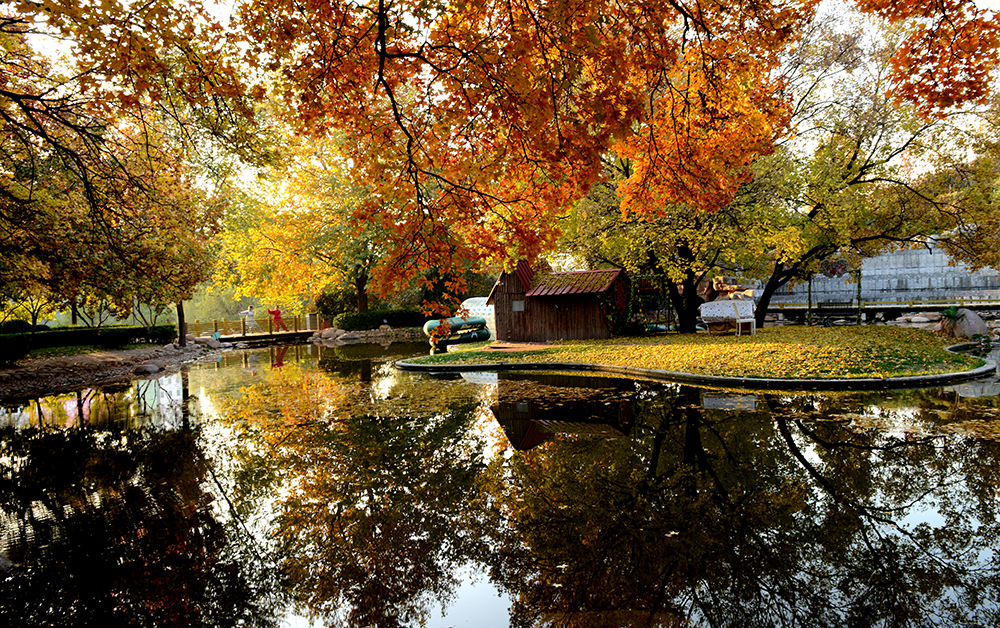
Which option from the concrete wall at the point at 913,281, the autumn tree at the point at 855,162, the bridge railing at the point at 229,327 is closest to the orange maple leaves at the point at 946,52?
the autumn tree at the point at 855,162

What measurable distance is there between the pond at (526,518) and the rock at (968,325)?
1197 cm

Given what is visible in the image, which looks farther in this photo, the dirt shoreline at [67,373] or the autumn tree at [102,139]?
the dirt shoreline at [67,373]

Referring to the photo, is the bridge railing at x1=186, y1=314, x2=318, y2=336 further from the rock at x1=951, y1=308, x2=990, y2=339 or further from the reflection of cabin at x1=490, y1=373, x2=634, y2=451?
the rock at x1=951, y1=308, x2=990, y2=339

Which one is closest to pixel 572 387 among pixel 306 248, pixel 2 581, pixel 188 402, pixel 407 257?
pixel 407 257

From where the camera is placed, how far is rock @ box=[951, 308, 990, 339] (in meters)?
19.8

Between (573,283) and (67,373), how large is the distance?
62.6 ft

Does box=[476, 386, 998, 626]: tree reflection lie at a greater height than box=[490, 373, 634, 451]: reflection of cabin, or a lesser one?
lesser

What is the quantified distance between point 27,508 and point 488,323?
27169 mm

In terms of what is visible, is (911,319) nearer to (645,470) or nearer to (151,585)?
(645,470)

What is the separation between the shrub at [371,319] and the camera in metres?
38.5

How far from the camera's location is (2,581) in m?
4.65

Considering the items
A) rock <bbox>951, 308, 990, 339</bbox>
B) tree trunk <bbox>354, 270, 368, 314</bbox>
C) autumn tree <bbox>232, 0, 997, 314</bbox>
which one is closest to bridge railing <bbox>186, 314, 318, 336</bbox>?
tree trunk <bbox>354, 270, 368, 314</bbox>

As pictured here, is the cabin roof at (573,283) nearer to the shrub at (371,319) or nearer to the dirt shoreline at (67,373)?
the dirt shoreline at (67,373)

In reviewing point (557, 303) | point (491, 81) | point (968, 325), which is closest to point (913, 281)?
point (968, 325)
